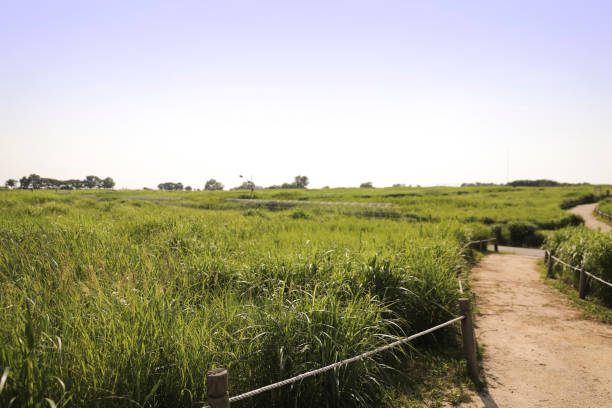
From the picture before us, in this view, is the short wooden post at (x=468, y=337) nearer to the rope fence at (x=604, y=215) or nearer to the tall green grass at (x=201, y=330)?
the tall green grass at (x=201, y=330)

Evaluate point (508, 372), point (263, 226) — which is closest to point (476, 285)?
point (508, 372)

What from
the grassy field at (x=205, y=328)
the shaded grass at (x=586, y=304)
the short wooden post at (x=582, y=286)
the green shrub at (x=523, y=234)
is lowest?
the green shrub at (x=523, y=234)

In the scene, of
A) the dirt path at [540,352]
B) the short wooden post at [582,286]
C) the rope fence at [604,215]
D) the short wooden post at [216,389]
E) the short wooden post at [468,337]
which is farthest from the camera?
the rope fence at [604,215]

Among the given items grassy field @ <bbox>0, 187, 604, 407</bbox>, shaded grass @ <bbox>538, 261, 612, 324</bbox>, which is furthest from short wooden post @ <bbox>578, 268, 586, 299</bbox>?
grassy field @ <bbox>0, 187, 604, 407</bbox>

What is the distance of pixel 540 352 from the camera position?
5688 millimetres

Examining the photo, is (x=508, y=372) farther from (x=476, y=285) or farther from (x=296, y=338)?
(x=476, y=285)

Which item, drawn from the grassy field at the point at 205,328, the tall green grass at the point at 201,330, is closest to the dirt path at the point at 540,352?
the grassy field at the point at 205,328

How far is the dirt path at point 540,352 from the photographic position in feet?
14.5

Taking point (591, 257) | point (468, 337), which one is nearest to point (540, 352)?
point (468, 337)

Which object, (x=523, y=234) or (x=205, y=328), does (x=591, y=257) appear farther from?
(x=523, y=234)

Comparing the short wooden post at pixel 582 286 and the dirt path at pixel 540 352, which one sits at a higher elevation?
the short wooden post at pixel 582 286

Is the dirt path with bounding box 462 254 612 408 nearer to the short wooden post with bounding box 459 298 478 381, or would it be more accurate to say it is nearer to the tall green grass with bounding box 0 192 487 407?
the short wooden post with bounding box 459 298 478 381

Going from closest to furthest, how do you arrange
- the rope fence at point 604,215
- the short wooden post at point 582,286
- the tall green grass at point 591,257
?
the tall green grass at point 591,257
the short wooden post at point 582,286
the rope fence at point 604,215

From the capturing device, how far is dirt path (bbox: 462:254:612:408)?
4422mm
